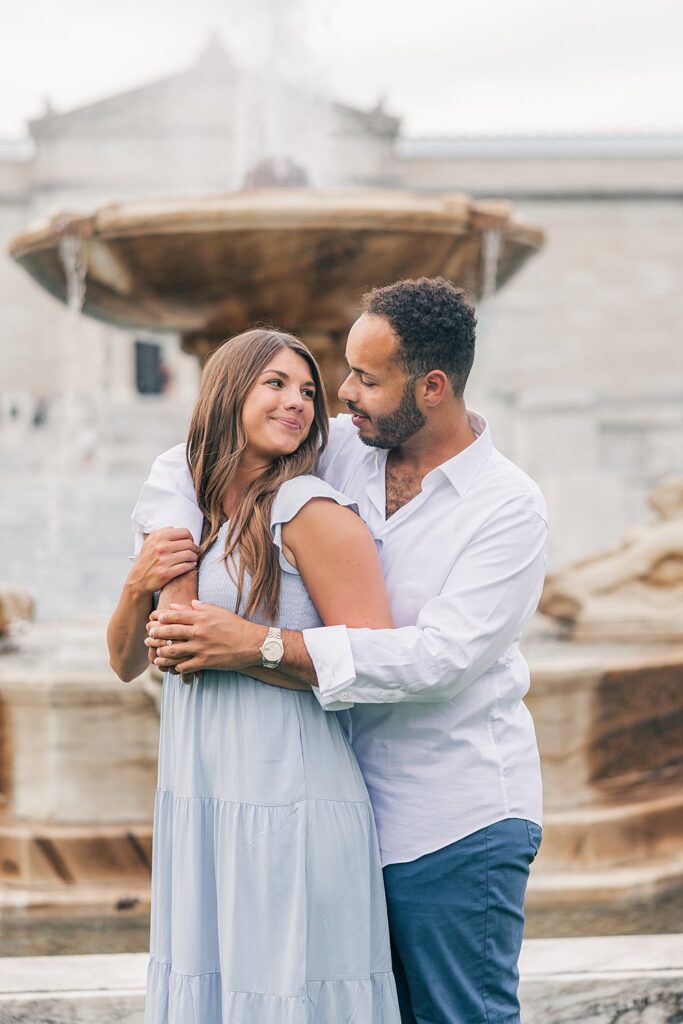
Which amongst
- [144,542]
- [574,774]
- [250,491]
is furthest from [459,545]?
[574,774]

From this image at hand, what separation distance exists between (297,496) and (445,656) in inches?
14.1

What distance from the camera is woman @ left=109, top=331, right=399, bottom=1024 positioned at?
2092mm

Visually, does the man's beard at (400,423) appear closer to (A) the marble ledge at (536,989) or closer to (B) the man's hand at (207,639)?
(B) the man's hand at (207,639)

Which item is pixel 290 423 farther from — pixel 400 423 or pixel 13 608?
pixel 13 608

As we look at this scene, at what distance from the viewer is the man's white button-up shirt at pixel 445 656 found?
6.78ft

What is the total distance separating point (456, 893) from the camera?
2156 millimetres

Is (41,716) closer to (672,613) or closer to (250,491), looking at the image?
(250,491)

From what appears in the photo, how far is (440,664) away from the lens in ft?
6.78

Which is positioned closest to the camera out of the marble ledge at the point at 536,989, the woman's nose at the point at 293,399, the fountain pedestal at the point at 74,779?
the woman's nose at the point at 293,399

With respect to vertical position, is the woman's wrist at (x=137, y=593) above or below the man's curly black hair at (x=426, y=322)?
below

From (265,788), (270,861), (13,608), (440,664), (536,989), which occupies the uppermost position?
(440,664)

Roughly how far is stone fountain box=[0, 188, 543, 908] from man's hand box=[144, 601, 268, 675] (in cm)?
202

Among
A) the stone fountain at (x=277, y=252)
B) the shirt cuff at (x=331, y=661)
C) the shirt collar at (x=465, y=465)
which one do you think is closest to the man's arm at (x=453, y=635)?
the shirt cuff at (x=331, y=661)

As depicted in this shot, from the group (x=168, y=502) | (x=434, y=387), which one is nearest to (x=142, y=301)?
(x=168, y=502)
